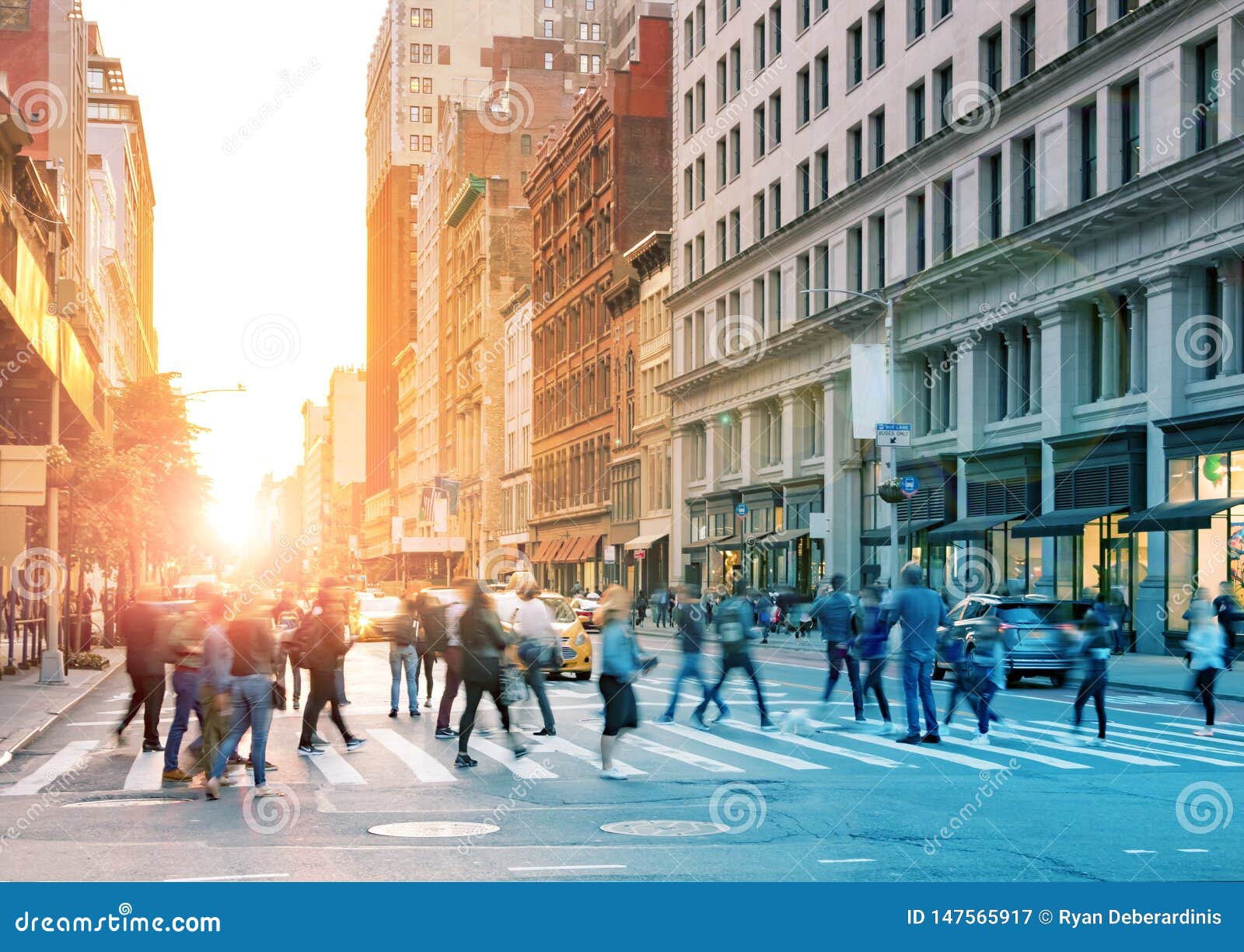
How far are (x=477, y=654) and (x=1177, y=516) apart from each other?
21780mm

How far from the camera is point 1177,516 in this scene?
3234cm

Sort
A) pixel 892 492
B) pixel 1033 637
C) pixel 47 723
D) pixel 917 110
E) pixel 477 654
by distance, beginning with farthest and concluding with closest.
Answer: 1. pixel 917 110
2. pixel 892 492
3. pixel 1033 637
4. pixel 47 723
5. pixel 477 654

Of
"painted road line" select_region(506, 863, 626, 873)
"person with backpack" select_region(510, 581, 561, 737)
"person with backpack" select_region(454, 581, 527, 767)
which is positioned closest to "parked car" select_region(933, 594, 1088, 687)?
"person with backpack" select_region(510, 581, 561, 737)

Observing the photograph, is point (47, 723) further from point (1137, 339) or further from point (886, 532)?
point (886, 532)

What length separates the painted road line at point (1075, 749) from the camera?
1554cm

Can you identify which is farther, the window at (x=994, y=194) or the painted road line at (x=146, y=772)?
the window at (x=994, y=194)

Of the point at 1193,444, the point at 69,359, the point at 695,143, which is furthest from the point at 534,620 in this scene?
the point at 695,143

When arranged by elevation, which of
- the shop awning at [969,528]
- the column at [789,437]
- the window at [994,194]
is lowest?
the shop awning at [969,528]

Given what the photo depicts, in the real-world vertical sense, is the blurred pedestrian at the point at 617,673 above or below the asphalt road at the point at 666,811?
above

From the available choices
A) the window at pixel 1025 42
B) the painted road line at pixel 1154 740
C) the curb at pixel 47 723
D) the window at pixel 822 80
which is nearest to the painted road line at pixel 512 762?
the curb at pixel 47 723

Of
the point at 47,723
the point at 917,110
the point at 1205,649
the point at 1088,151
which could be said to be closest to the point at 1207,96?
the point at 1088,151

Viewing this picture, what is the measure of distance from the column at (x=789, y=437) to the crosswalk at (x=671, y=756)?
3695cm

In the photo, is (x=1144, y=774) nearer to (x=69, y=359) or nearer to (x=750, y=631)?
(x=750, y=631)

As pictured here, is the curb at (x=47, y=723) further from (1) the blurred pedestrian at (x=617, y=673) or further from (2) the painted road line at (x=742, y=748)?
(2) the painted road line at (x=742, y=748)
